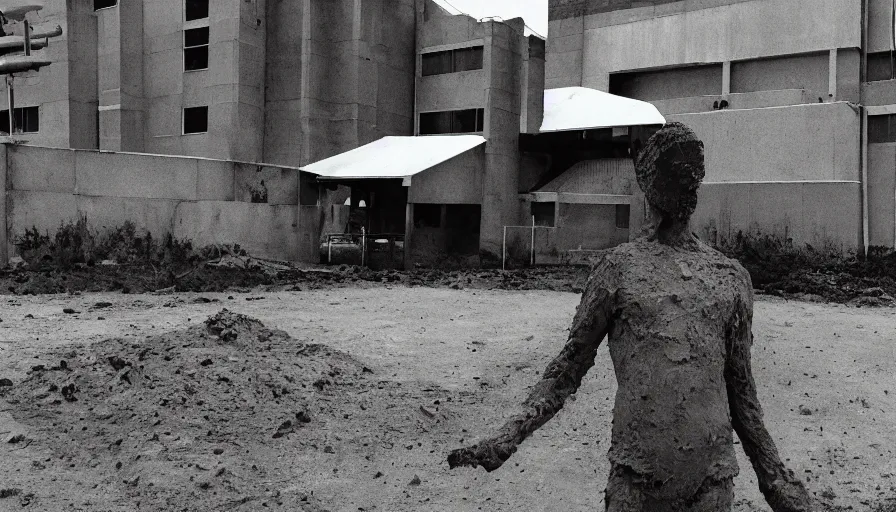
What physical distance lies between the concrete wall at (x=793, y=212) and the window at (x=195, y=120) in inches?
642

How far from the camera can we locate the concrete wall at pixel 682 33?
27359 mm

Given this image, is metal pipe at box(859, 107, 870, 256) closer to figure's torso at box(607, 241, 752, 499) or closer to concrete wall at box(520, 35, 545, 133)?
concrete wall at box(520, 35, 545, 133)

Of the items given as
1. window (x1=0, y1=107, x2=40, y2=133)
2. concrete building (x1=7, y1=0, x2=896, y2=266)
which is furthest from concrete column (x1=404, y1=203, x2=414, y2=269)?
window (x1=0, y1=107, x2=40, y2=133)

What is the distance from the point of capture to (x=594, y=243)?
→ 23.2 m

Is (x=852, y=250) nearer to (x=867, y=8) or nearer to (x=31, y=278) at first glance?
(x=867, y=8)

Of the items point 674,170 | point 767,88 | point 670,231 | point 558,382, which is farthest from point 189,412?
point 767,88

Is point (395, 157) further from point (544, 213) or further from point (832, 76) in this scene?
point (832, 76)

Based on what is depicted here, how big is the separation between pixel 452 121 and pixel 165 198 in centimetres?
1058

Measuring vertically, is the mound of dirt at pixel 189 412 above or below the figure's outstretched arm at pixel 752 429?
below

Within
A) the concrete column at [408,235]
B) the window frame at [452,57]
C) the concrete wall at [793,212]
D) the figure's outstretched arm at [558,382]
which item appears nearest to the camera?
the figure's outstretched arm at [558,382]

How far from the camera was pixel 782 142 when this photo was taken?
75.2 feet

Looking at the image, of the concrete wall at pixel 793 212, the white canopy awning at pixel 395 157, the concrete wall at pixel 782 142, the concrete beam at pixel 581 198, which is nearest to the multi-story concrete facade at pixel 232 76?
the white canopy awning at pixel 395 157

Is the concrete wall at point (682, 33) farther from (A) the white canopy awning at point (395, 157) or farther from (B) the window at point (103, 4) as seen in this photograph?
(B) the window at point (103, 4)

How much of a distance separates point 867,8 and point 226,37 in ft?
71.0
